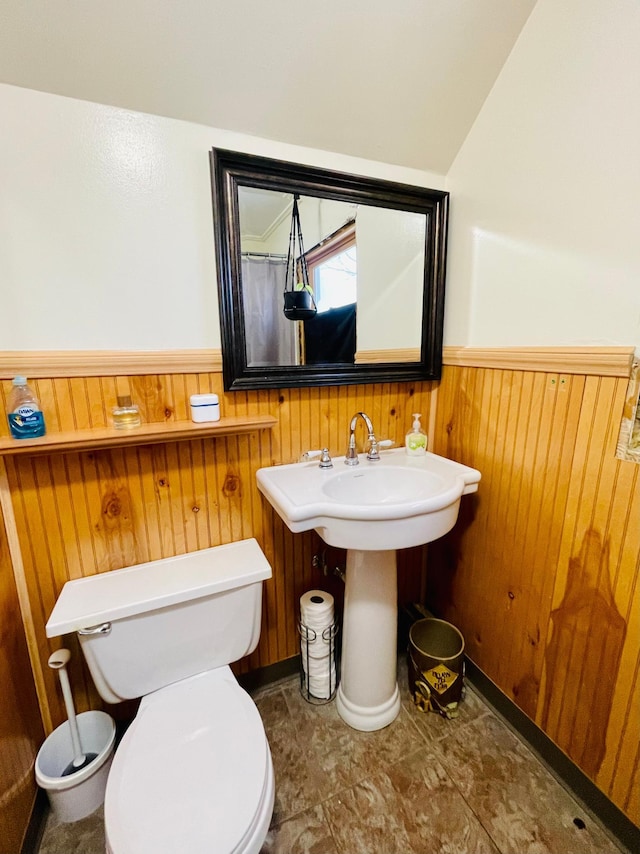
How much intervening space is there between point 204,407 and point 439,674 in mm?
1221

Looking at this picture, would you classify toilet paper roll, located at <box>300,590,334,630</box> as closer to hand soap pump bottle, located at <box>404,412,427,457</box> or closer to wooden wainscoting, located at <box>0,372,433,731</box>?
wooden wainscoting, located at <box>0,372,433,731</box>

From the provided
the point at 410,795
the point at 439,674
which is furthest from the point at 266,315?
the point at 410,795

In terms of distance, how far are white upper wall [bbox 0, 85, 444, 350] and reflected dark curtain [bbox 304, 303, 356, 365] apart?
0.31 m

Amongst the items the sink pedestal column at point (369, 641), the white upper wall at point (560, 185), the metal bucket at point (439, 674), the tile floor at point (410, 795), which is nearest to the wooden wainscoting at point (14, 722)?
the tile floor at point (410, 795)

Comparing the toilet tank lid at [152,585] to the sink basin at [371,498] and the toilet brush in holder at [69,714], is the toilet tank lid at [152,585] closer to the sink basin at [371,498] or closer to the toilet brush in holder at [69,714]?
the toilet brush in holder at [69,714]

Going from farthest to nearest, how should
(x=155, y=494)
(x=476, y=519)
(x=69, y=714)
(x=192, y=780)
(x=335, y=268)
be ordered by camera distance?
(x=476, y=519), (x=335, y=268), (x=155, y=494), (x=69, y=714), (x=192, y=780)

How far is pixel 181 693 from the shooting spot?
1060mm

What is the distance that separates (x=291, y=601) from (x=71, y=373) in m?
1.09

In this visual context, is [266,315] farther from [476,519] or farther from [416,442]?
[476,519]

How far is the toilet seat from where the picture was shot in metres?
0.73

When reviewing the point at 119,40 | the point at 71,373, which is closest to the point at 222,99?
the point at 119,40

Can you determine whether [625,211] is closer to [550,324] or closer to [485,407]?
[550,324]

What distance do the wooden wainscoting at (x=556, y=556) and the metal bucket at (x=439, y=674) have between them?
0.09 meters

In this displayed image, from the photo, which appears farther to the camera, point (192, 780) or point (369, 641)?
point (369, 641)
